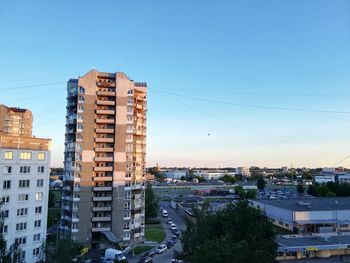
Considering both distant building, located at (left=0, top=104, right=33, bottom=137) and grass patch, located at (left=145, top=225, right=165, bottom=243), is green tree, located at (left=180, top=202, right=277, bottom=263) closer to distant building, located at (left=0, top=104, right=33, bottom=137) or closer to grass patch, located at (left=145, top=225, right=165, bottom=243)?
grass patch, located at (left=145, top=225, right=165, bottom=243)

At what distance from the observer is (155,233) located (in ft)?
154

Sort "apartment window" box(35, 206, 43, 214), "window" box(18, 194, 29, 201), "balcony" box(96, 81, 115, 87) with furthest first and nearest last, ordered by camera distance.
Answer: "balcony" box(96, 81, 115, 87) < "apartment window" box(35, 206, 43, 214) < "window" box(18, 194, 29, 201)

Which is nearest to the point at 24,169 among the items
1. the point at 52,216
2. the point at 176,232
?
the point at 176,232

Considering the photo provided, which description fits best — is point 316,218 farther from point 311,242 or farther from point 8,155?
point 8,155

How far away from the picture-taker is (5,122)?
75375mm

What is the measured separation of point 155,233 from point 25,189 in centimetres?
2195

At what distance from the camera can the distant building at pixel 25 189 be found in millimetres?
28094

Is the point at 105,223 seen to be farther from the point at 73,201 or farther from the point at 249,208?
the point at 249,208

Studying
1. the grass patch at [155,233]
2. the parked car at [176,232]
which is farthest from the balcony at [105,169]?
the parked car at [176,232]

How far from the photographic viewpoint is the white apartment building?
2809 cm

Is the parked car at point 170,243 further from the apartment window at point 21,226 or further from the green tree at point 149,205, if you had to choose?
the apartment window at point 21,226

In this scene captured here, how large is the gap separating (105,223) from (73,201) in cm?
452

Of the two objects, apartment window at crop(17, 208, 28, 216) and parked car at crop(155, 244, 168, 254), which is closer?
apartment window at crop(17, 208, 28, 216)

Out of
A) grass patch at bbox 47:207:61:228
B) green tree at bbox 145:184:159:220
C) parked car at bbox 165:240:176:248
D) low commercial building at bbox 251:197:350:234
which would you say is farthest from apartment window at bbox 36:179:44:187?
low commercial building at bbox 251:197:350:234
